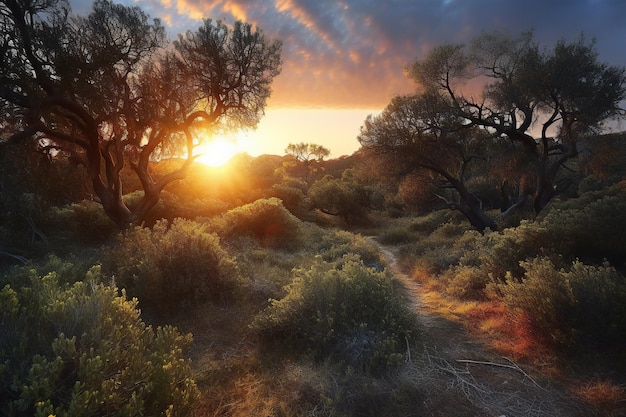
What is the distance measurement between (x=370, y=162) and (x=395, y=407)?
16405 mm

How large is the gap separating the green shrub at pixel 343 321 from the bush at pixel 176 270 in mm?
1929

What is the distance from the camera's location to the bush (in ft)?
22.8

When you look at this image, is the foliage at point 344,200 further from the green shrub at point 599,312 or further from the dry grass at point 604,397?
the dry grass at point 604,397

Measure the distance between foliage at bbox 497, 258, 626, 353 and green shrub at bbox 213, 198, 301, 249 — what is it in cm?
1000

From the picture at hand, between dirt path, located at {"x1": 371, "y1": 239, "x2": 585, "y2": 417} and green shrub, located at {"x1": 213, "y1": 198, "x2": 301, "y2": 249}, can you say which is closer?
dirt path, located at {"x1": 371, "y1": 239, "x2": 585, "y2": 417}

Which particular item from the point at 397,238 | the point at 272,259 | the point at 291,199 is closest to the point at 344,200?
the point at 291,199

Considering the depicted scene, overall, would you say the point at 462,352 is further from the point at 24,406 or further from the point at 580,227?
the point at 24,406

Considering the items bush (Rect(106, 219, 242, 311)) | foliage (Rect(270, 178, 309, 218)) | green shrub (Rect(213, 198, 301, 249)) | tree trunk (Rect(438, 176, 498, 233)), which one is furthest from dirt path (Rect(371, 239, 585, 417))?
foliage (Rect(270, 178, 309, 218))

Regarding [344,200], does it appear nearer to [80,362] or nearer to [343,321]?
[343,321]

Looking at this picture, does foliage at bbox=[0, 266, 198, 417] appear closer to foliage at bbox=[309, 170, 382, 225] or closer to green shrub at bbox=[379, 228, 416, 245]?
green shrub at bbox=[379, 228, 416, 245]

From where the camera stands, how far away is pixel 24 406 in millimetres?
2473

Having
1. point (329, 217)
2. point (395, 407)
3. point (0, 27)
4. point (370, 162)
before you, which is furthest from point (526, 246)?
point (329, 217)

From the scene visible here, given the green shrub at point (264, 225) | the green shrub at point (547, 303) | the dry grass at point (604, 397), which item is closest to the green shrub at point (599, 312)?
the green shrub at point (547, 303)

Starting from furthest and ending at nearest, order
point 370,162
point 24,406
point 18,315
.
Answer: point 370,162
point 18,315
point 24,406
